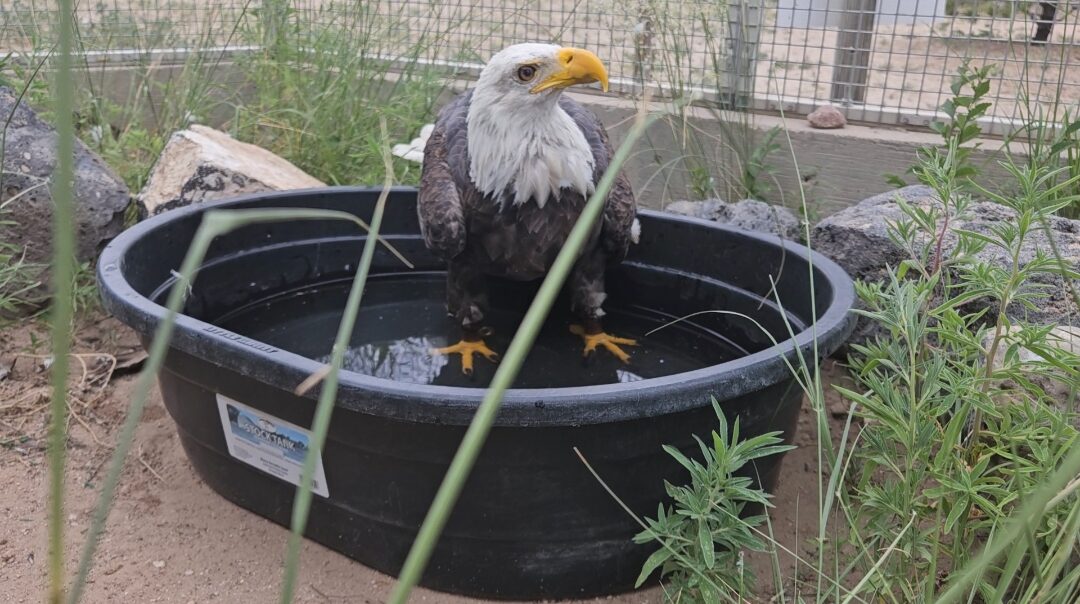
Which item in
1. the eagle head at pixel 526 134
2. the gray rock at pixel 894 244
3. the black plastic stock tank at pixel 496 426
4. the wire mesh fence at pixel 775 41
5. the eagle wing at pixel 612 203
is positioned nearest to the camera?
the black plastic stock tank at pixel 496 426

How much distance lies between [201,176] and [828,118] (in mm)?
2595

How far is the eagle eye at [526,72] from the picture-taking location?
2.50 m

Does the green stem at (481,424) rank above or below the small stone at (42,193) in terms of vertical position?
above

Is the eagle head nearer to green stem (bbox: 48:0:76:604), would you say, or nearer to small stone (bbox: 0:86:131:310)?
small stone (bbox: 0:86:131:310)

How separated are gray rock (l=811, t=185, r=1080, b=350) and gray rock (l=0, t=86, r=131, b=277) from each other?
2571 millimetres

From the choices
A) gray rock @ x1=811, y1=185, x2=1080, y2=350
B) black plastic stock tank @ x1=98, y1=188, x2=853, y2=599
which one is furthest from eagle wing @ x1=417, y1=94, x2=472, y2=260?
gray rock @ x1=811, y1=185, x2=1080, y2=350

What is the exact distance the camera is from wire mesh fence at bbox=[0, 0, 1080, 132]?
12.2 feet

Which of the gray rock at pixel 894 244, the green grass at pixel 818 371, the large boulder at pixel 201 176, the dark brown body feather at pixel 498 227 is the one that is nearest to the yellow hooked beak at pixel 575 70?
the dark brown body feather at pixel 498 227

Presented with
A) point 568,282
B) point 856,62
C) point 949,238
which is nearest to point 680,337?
point 568,282

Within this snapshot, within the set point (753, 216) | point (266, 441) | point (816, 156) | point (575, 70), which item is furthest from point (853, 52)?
point (266, 441)

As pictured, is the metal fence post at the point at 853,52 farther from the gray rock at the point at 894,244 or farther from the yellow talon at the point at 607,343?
the yellow talon at the point at 607,343

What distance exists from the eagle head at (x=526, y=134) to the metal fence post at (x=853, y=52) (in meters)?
1.83

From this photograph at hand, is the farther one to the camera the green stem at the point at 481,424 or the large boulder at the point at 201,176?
the large boulder at the point at 201,176

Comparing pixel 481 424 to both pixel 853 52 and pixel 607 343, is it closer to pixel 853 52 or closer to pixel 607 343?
pixel 607 343
